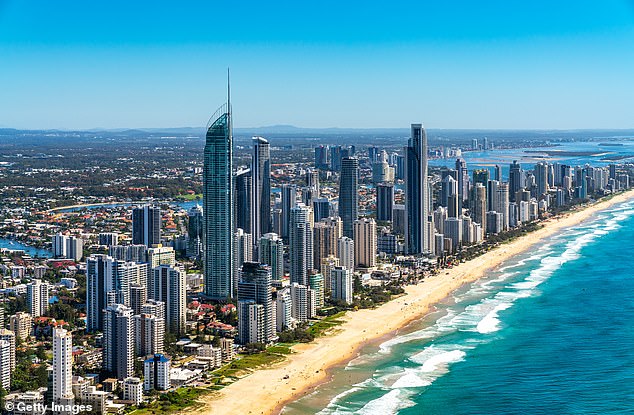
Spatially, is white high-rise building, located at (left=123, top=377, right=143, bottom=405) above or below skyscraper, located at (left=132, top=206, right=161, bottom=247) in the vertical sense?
below

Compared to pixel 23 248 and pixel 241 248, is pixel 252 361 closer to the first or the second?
pixel 241 248

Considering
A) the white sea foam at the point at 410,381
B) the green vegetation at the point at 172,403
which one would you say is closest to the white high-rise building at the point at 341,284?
the white sea foam at the point at 410,381

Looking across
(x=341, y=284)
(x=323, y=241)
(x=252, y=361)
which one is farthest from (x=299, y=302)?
(x=323, y=241)

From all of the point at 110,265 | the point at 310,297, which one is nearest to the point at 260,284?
the point at 310,297

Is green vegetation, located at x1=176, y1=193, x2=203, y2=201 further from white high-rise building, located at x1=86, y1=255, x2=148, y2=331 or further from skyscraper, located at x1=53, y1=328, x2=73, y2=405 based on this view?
skyscraper, located at x1=53, y1=328, x2=73, y2=405

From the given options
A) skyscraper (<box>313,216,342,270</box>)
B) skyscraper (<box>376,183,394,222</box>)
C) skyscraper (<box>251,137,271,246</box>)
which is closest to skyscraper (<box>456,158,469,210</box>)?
skyscraper (<box>376,183,394,222</box>)

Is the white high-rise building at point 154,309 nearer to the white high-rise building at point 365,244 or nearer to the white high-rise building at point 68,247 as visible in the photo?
the white high-rise building at point 365,244
